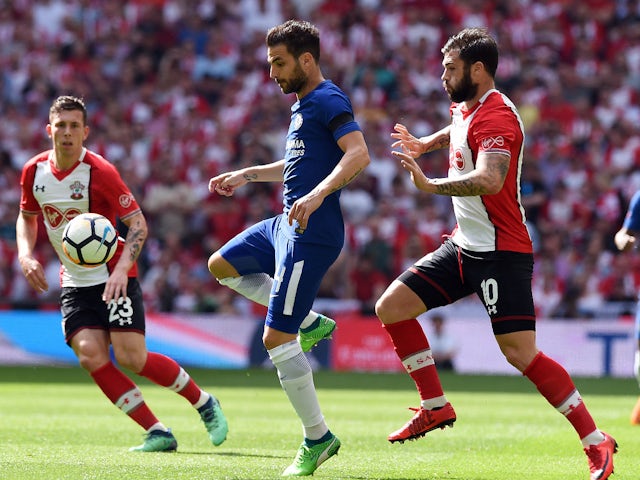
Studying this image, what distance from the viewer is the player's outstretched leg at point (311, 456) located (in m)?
6.46

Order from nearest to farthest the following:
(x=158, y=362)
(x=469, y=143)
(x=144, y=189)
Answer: (x=469, y=143) < (x=158, y=362) < (x=144, y=189)

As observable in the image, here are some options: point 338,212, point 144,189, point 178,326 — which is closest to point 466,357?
point 178,326

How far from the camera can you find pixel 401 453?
7.80 meters

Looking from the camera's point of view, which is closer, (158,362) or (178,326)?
(158,362)

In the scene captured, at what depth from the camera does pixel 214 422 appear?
809 cm

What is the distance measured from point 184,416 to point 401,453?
11.6ft

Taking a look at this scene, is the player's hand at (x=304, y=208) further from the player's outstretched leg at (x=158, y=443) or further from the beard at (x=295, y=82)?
the player's outstretched leg at (x=158, y=443)

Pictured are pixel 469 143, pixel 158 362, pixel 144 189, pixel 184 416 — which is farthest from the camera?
pixel 144 189

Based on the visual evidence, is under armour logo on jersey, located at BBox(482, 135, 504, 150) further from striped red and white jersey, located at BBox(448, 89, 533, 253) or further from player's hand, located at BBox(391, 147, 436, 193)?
player's hand, located at BBox(391, 147, 436, 193)

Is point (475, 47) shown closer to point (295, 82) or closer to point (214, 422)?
point (295, 82)

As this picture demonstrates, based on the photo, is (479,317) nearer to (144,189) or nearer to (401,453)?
(144,189)

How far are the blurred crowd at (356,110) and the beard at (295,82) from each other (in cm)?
1100

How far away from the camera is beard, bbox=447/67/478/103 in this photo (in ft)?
21.3

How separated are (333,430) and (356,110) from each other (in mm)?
11486
